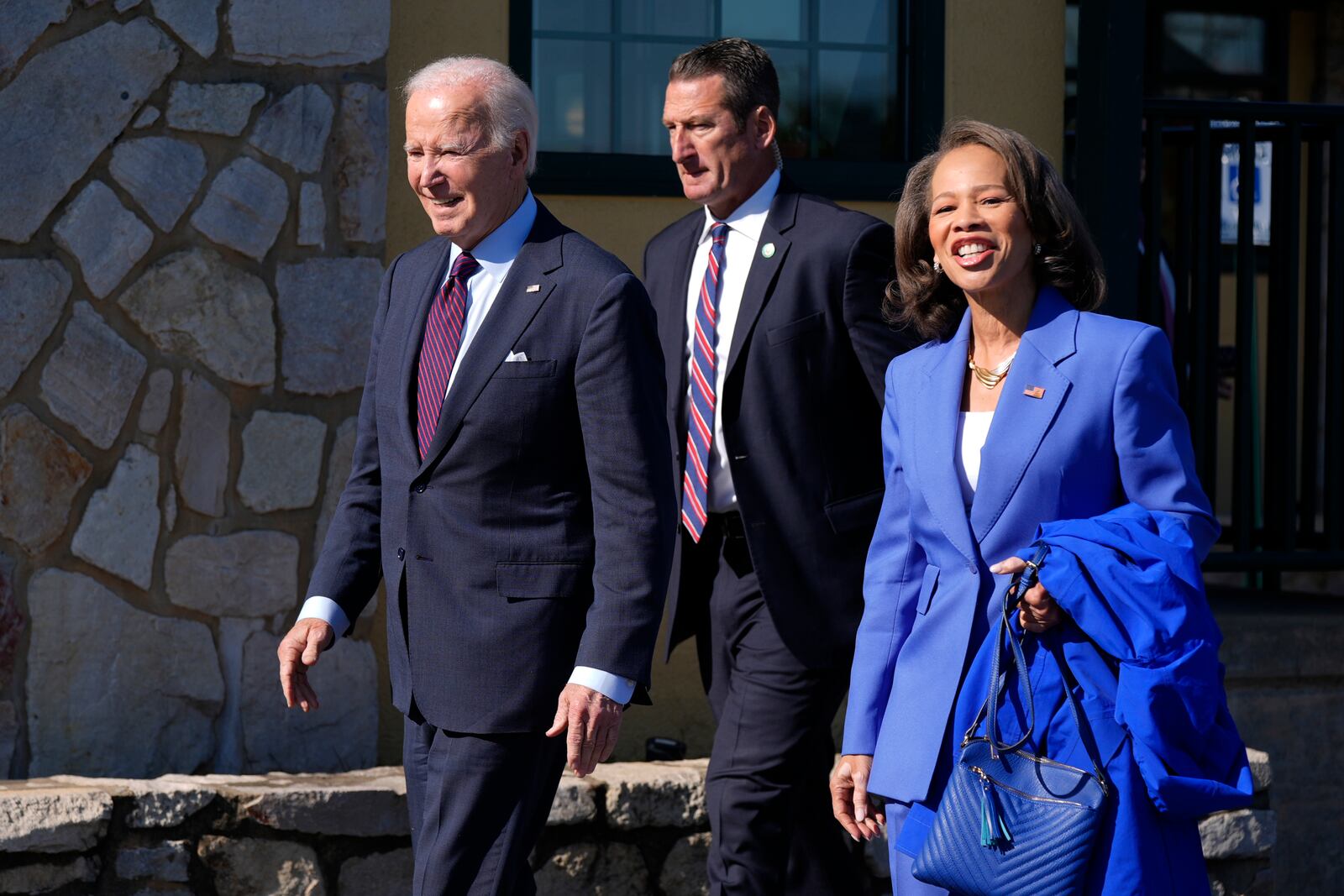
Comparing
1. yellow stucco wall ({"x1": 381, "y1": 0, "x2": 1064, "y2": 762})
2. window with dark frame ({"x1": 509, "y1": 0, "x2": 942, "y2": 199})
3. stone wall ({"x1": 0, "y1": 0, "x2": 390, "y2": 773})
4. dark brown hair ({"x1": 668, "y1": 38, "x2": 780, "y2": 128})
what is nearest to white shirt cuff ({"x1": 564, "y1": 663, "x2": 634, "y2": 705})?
dark brown hair ({"x1": 668, "y1": 38, "x2": 780, "y2": 128})

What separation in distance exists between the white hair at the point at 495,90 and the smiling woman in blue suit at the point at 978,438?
0.73 m

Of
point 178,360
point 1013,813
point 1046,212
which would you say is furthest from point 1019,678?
point 178,360

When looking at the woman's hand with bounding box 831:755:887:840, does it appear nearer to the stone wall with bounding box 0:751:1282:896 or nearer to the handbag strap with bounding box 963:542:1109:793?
the handbag strap with bounding box 963:542:1109:793

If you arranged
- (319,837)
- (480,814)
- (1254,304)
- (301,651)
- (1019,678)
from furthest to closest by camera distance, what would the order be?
(1254,304), (319,837), (301,651), (480,814), (1019,678)

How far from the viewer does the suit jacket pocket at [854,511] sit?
383 centimetres

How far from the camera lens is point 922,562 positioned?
118 inches

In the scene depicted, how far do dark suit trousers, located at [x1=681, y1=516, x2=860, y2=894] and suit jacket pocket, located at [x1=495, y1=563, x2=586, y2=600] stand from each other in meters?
0.86

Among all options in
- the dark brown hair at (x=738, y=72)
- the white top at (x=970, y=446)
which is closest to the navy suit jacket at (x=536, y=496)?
the white top at (x=970, y=446)

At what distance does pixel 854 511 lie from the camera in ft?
12.6

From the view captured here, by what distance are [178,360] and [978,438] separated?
2613mm

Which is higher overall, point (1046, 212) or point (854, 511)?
point (1046, 212)

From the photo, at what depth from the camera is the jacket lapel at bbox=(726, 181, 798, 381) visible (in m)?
3.87

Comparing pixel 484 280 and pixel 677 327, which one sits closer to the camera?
pixel 484 280

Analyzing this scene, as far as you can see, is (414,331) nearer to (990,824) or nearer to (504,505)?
(504,505)
